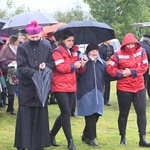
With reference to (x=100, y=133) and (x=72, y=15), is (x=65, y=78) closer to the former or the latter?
(x=100, y=133)

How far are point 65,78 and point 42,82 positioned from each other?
0.52 m

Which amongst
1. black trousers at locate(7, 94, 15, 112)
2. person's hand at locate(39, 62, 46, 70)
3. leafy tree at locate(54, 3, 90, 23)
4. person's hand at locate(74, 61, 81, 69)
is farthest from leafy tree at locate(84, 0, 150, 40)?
person's hand at locate(39, 62, 46, 70)

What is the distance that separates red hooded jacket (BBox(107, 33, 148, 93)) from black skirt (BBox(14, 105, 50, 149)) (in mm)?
1295

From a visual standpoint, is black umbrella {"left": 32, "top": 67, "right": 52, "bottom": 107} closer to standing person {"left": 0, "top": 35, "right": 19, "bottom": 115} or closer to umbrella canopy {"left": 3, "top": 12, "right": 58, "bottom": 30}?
standing person {"left": 0, "top": 35, "right": 19, "bottom": 115}

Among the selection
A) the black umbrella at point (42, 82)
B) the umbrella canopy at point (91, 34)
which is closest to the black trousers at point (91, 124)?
the black umbrella at point (42, 82)

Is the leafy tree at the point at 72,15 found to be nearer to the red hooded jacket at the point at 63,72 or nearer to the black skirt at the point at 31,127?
the red hooded jacket at the point at 63,72

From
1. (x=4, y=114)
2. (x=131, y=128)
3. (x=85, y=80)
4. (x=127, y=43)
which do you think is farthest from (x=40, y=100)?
(x=4, y=114)

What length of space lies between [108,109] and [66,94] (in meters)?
4.41

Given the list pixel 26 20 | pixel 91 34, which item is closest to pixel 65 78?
pixel 91 34

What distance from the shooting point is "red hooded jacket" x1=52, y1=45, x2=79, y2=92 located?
19.6 feet

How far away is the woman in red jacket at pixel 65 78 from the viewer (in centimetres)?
600

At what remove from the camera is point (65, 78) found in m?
6.05

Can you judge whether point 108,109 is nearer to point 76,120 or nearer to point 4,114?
point 76,120

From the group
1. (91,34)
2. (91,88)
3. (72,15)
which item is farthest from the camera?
(72,15)
